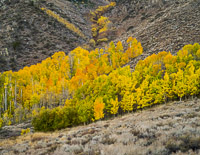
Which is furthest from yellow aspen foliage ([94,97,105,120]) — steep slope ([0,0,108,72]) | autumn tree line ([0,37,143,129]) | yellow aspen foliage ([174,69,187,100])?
steep slope ([0,0,108,72])

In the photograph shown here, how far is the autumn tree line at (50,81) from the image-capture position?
50.9 m

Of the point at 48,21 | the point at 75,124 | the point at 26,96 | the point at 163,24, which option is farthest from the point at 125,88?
the point at 48,21

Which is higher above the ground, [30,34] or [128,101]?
[30,34]

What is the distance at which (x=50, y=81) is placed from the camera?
61.1m

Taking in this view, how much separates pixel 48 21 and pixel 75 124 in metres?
108

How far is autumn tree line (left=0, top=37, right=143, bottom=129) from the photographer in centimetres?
5094

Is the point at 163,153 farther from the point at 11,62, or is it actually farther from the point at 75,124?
the point at 11,62

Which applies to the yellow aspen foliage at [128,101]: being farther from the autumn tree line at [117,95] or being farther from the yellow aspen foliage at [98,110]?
the yellow aspen foliage at [98,110]

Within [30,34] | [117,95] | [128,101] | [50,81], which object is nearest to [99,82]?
[117,95]

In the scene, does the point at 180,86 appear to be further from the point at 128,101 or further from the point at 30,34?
the point at 30,34

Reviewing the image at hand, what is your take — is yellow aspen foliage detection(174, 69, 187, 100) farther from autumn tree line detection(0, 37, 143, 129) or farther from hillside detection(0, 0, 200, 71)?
autumn tree line detection(0, 37, 143, 129)

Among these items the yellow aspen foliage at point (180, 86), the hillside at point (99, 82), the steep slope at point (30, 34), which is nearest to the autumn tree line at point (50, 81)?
the hillside at point (99, 82)

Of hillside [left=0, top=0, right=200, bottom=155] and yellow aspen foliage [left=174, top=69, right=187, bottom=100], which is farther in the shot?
yellow aspen foliage [left=174, top=69, right=187, bottom=100]

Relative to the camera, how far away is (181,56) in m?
44.9
